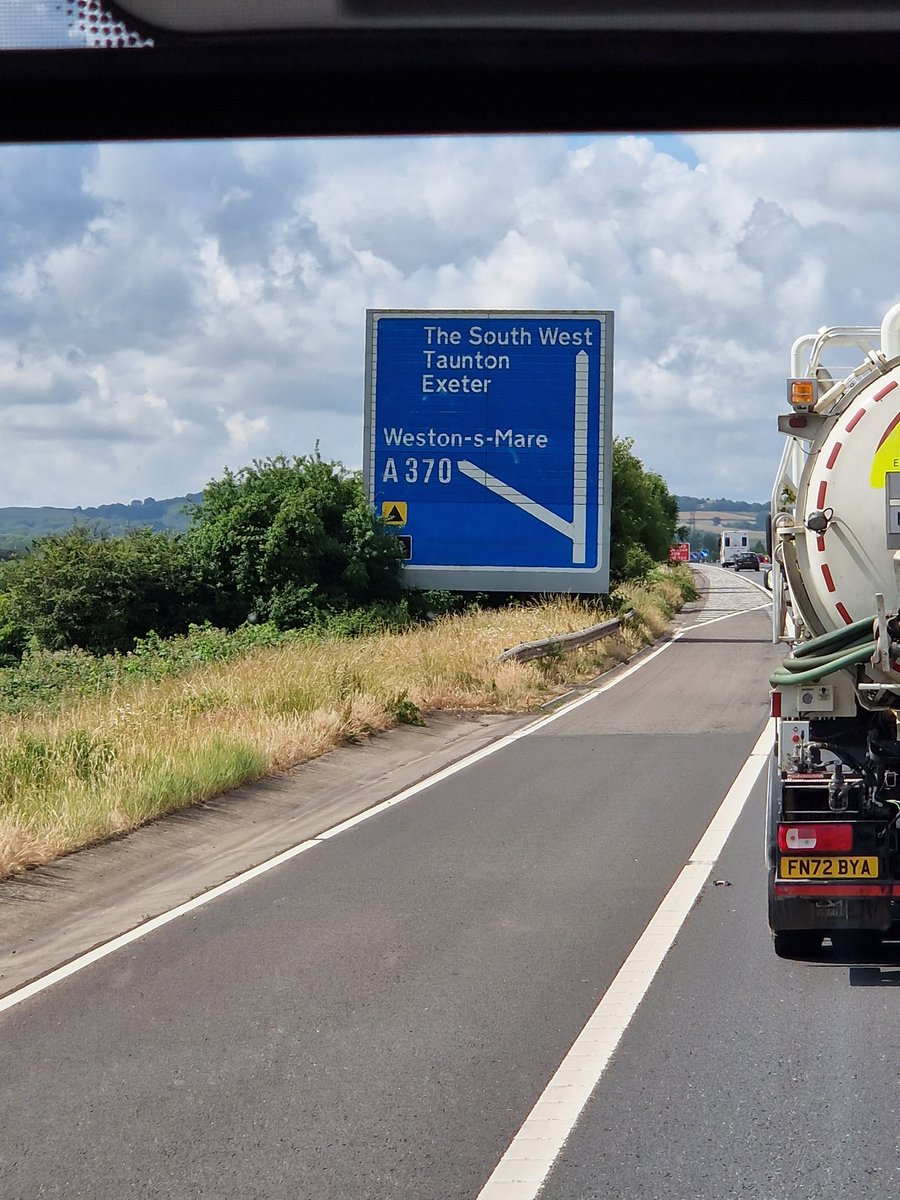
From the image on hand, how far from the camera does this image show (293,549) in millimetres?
30531

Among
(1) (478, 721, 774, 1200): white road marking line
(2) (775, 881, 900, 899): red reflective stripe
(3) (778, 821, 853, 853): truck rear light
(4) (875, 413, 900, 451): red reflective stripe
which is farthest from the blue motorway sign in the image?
(2) (775, 881, 900, 899): red reflective stripe

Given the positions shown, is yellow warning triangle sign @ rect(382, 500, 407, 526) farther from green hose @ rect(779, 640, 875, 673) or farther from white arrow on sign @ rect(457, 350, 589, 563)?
green hose @ rect(779, 640, 875, 673)

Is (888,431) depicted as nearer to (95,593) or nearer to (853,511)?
(853,511)

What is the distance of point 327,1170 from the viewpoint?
490 centimetres

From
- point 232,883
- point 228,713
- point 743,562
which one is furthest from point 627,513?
point 743,562

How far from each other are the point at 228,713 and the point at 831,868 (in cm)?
988

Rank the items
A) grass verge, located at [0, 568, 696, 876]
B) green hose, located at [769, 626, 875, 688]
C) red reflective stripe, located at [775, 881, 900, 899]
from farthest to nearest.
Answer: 1. grass verge, located at [0, 568, 696, 876]
2. green hose, located at [769, 626, 875, 688]
3. red reflective stripe, located at [775, 881, 900, 899]

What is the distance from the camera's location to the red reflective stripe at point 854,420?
26.0ft

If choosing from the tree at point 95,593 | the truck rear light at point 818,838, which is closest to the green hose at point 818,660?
the truck rear light at point 818,838

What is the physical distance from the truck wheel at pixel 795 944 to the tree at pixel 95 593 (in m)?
24.3

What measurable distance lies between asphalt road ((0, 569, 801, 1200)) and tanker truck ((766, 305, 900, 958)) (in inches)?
18.0

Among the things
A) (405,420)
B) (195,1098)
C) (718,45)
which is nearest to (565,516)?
(405,420)

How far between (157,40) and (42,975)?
5.76m

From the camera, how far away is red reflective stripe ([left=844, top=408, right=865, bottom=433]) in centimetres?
793
